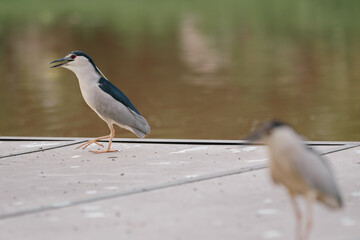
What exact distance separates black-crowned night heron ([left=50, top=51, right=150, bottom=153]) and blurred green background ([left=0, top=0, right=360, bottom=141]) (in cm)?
401

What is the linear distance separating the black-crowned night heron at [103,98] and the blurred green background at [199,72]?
13.2 ft

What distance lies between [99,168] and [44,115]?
7.87m

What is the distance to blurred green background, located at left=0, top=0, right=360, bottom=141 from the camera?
15156mm

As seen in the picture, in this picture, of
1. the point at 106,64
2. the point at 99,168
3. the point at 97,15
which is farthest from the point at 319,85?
the point at 97,15

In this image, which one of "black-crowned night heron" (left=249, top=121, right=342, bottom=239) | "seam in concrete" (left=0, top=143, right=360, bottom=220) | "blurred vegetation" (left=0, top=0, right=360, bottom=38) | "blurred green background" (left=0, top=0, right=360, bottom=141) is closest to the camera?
"black-crowned night heron" (left=249, top=121, right=342, bottom=239)

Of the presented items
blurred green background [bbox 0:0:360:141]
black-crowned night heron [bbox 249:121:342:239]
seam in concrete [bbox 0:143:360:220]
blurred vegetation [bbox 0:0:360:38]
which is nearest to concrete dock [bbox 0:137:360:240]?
seam in concrete [bbox 0:143:360:220]

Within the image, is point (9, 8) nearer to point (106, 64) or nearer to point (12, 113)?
point (106, 64)

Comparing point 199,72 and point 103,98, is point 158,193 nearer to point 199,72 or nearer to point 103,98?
point 103,98

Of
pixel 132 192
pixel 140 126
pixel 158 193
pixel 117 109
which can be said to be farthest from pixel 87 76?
pixel 158 193

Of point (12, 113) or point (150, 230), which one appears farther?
point (12, 113)

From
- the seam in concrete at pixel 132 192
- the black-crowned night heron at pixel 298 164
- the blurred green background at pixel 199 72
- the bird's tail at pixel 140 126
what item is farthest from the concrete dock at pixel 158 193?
the blurred green background at pixel 199 72

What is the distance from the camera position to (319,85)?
1914 centimetres

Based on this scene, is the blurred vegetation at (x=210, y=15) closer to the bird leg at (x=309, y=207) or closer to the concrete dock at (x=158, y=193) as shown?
the concrete dock at (x=158, y=193)

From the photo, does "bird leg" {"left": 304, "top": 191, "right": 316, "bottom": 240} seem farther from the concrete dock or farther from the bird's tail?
the bird's tail
